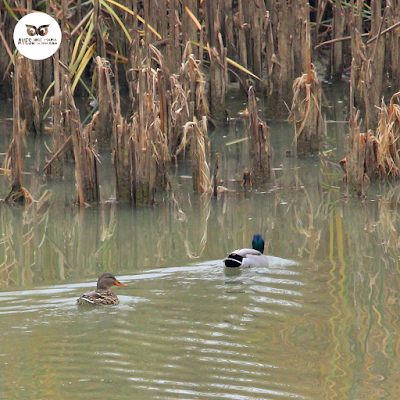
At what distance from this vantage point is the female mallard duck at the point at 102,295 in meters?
5.98

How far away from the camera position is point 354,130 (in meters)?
9.12

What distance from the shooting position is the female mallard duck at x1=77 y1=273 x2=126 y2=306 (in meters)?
5.98

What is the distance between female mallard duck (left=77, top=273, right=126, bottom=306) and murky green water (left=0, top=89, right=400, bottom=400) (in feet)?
0.29

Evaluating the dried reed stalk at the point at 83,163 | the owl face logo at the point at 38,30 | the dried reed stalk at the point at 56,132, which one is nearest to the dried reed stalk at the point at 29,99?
the owl face logo at the point at 38,30

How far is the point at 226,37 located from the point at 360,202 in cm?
496

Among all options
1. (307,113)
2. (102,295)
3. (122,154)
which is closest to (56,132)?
(122,154)

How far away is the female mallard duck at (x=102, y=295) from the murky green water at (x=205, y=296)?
0.29 ft

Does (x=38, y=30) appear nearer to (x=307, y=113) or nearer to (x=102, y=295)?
(x=307, y=113)

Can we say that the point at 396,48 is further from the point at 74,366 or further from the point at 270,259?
the point at 74,366

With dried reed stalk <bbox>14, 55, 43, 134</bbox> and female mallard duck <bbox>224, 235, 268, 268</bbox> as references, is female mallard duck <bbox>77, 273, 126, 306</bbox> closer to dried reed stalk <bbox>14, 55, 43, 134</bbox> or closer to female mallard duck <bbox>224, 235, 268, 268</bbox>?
female mallard duck <bbox>224, 235, 268, 268</bbox>

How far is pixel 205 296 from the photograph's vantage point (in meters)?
6.23

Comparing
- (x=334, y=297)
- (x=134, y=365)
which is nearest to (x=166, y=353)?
(x=134, y=365)

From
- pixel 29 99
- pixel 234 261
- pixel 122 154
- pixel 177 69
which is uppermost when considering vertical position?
pixel 177 69

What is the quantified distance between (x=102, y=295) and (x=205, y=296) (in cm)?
82
